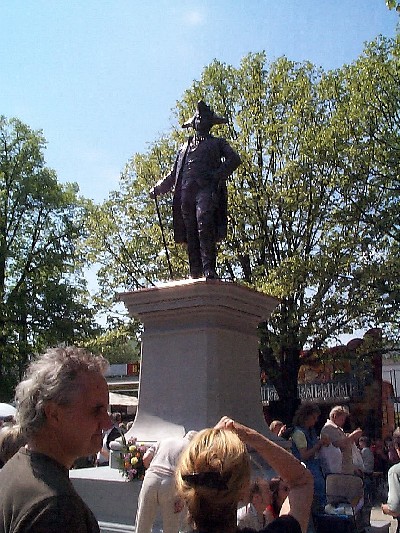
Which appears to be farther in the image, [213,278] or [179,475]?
[213,278]

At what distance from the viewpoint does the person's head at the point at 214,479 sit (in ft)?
6.24

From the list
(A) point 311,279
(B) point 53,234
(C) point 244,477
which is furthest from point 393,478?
(B) point 53,234

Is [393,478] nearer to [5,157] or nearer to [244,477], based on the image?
[244,477]

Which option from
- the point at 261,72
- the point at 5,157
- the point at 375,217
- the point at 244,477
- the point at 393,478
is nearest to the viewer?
the point at 244,477

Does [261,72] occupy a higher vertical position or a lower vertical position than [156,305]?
higher

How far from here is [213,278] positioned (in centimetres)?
764

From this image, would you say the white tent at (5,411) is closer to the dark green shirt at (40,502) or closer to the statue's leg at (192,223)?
the statue's leg at (192,223)

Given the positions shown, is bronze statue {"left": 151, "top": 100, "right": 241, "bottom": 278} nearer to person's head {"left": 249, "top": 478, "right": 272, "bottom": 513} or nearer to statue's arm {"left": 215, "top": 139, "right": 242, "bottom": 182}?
statue's arm {"left": 215, "top": 139, "right": 242, "bottom": 182}

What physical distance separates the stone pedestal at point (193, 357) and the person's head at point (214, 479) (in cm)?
500

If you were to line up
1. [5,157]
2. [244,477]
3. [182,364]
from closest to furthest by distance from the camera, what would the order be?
[244,477] < [182,364] < [5,157]

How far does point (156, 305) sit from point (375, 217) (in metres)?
11.6

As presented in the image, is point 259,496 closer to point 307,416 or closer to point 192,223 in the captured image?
point 307,416

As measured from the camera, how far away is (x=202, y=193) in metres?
7.84

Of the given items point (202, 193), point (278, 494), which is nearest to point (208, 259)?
point (202, 193)
